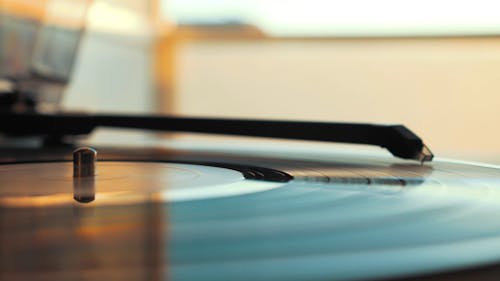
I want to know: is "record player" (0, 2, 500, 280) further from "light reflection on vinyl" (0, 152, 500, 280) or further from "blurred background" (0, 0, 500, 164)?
"blurred background" (0, 0, 500, 164)

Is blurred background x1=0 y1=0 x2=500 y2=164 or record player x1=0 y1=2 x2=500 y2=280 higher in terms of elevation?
blurred background x1=0 y1=0 x2=500 y2=164

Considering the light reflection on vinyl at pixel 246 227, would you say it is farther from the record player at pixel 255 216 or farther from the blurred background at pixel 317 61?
the blurred background at pixel 317 61

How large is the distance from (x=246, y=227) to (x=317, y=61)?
2753 millimetres

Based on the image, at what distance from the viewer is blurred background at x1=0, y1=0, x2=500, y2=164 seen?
9.25ft

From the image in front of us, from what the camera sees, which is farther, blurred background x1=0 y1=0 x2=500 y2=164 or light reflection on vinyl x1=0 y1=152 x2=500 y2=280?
blurred background x1=0 y1=0 x2=500 y2=164

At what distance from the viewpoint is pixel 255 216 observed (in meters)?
0.36

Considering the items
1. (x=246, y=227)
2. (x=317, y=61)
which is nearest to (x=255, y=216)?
(x=246, y=227)

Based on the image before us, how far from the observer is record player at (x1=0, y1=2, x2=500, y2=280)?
25 cm

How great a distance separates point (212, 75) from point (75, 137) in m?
2.12

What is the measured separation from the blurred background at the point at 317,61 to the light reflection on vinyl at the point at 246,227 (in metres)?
2.13

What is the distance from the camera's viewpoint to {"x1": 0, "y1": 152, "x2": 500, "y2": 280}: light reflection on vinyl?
0.25m

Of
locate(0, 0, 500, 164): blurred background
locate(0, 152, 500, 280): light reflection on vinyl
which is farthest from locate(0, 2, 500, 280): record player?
locate(0, 0, 500, 164): blurred background

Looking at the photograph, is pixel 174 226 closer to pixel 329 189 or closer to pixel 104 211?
pixel 104 211

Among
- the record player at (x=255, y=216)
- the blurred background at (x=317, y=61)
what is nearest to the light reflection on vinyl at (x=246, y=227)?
the record player at (x=255, y=216)
